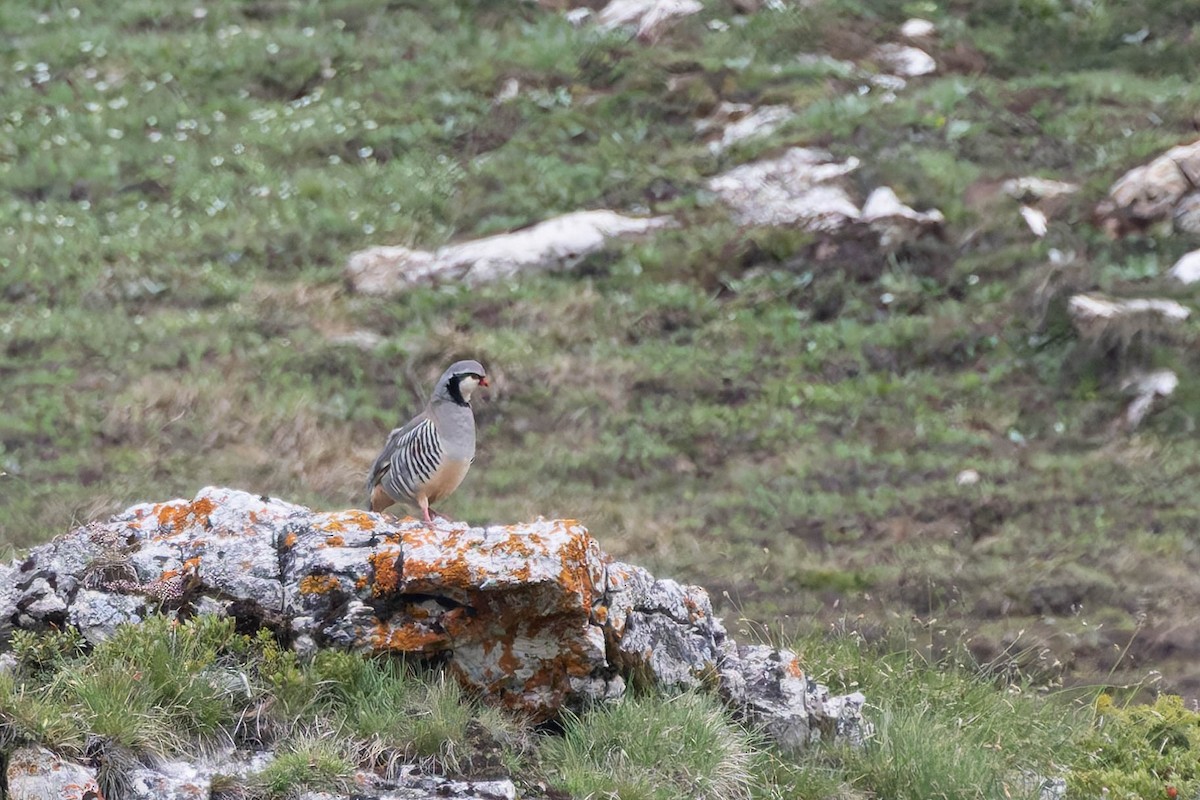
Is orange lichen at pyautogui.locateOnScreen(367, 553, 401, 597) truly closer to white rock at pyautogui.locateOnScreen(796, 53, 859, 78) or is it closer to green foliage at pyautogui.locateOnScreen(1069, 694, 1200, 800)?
green foliage at pyautogui.locateOnScreen(1069, 694, 1200, 800)

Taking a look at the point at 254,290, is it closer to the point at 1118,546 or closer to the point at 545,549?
the point at 1118,546

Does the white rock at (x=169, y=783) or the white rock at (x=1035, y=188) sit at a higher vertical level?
the white rock at (x=169, y=783)

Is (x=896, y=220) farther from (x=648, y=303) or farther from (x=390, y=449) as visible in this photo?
(x=390, y=449)

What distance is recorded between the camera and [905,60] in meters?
21.2

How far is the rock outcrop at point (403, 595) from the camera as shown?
20.6 ft

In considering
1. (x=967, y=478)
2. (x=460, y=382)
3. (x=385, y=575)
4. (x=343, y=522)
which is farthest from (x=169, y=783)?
(x=967, y=478)

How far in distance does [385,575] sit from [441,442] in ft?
6.17

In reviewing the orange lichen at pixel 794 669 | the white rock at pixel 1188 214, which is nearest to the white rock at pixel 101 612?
the orange lichen at pixel 794 669

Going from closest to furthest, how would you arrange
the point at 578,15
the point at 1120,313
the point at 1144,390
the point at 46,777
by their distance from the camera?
1. the point at 46,777
2. the point at 1144,390
3. the point at 1120,313
4. the point at 578,15

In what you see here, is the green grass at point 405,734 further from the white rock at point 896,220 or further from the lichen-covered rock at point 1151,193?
the lichen-covered rock at point 1151,193

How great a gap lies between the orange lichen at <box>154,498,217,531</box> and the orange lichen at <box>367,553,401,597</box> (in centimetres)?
100

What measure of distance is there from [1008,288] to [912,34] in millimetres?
6961

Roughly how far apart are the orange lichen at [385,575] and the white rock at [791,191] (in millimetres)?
11955

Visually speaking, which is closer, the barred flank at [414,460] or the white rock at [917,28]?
the barred flank at [414,460]
